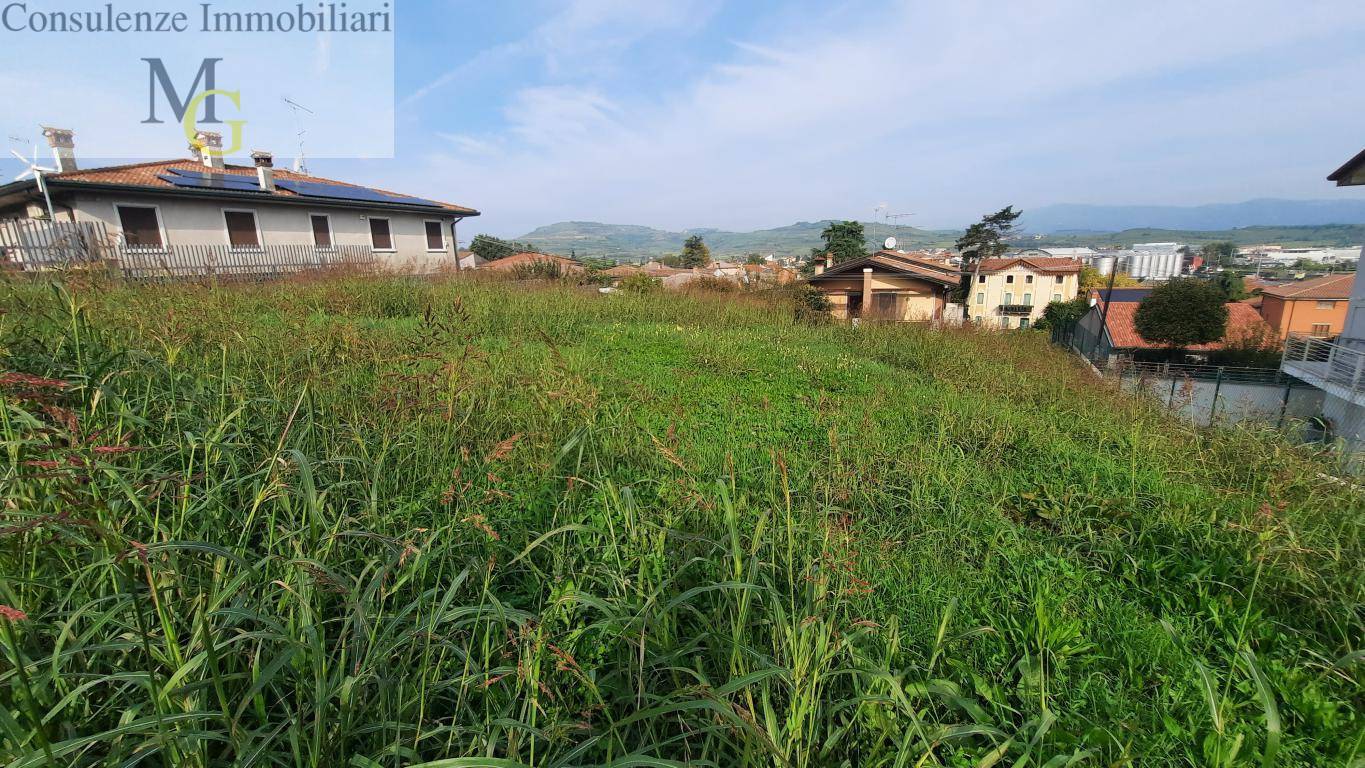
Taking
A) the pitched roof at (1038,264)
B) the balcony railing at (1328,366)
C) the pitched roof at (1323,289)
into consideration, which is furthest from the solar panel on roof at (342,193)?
the pitched roof at (1038,264)

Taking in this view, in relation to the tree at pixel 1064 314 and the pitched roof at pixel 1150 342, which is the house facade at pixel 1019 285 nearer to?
the tree at pixel 1064 314

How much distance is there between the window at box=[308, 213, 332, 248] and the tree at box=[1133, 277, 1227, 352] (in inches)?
1391

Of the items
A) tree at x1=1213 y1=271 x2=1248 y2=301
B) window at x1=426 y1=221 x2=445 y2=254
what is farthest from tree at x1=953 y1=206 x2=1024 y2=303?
window at x1=426 y1=221 x2=445 y2=254

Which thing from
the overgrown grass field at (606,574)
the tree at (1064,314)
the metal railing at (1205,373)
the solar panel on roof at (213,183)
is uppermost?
the solar panel on roof at (213,183)

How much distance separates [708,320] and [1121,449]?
22.1 feet

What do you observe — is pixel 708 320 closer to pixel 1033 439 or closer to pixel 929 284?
pixel 1033 439

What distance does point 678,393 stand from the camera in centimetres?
466

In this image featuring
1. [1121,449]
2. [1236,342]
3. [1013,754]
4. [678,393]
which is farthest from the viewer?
[1236,342]

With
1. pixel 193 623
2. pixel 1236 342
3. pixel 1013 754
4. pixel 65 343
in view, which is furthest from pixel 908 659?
pixel 1236 342

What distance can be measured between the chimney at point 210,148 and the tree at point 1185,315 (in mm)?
39210

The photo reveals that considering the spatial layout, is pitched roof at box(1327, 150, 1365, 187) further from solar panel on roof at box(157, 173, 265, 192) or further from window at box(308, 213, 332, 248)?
solar panel on roof at box(157, 173, 265, 192)

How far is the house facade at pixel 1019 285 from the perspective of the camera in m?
45.9

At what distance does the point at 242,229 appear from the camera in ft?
48.4

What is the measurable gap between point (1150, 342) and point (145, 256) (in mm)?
37849
